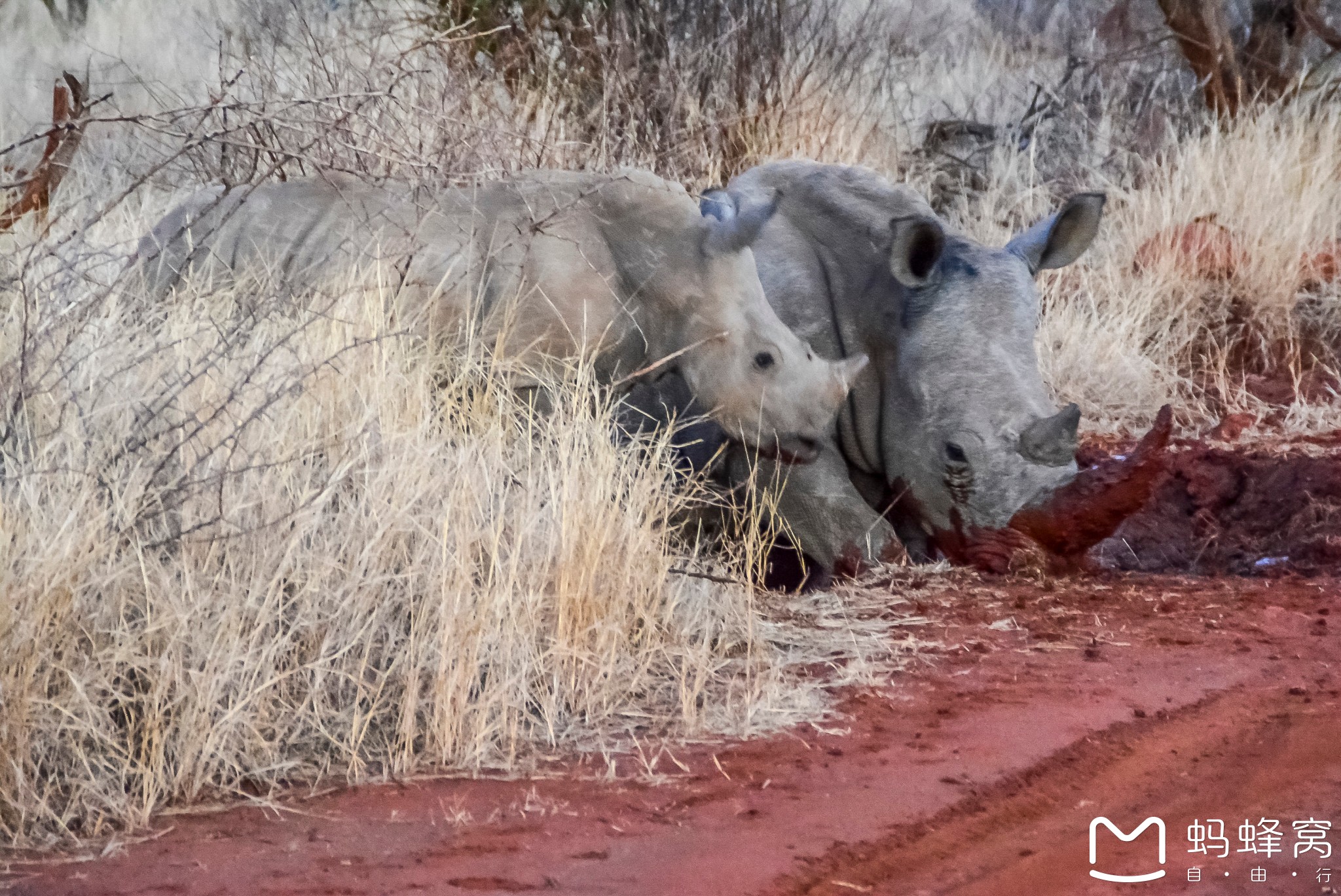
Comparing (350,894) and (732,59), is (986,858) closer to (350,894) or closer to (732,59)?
(350,894)

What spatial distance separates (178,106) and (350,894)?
6255 mm

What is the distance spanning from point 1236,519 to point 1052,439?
1.41m

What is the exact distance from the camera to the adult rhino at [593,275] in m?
5.33

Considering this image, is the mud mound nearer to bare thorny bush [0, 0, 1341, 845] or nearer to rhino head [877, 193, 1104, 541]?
rhino head [877, 193, 1104, 541]

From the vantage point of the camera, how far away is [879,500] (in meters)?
5.99

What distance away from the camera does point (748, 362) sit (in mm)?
5324

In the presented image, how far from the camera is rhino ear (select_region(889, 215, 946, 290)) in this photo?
5.53 m

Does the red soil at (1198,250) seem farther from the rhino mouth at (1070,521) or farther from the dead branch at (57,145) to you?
the dead branch at (57,145)

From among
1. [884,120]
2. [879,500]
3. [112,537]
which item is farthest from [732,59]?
[112,537]

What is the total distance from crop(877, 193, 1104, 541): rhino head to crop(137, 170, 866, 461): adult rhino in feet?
0.99

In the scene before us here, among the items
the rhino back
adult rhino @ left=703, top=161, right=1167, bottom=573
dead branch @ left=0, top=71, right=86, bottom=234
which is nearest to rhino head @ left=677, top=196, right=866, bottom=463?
adult rhino @ left=703, top=161, right=1167, bottom=573

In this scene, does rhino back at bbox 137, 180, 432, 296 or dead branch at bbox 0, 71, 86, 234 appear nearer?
dead branch at bbox 0, 71, 86, 234

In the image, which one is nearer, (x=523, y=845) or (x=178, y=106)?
(x=523, y=845)

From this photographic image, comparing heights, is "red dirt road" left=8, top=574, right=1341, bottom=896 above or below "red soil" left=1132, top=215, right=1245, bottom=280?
below
